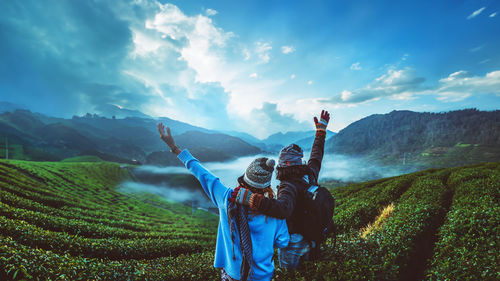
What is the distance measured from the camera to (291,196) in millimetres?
3650

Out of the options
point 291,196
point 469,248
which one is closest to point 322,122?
point 291,196

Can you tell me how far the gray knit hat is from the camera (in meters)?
3.43

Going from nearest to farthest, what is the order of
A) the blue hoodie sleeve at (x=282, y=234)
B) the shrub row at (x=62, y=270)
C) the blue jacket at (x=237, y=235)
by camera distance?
the blue jacket at (x=237, y=235) < the blue hoodie sleeve at (x=282, y=234) < the shrub row at (x=62, y=270)

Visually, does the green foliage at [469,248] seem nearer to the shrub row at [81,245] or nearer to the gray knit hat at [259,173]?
the gray knit hat at [259,173]

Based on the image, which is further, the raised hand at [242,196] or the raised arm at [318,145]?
the raised arm at [318,145]

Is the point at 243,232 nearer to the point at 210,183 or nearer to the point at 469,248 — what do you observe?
the point at 210,183

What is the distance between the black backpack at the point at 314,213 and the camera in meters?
4.20

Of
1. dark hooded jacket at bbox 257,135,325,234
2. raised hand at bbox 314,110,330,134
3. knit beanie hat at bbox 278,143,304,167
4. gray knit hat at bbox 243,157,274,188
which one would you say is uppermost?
raised hand at bbox 314,110,330,134

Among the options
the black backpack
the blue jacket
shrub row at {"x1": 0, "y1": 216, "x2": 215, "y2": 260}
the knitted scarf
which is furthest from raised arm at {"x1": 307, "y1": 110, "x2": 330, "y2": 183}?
shrub row at {"x1": 0, "y1": 216, "x2": 215, "y2": 260}

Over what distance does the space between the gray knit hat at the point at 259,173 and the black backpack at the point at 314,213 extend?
114cm

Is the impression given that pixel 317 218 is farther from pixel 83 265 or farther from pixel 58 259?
pixel 58 259

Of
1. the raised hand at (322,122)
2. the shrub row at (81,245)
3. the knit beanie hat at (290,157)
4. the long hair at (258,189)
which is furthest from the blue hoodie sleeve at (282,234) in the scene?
the shrub row at (81,245)

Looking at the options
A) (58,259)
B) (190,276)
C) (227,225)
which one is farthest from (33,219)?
(227,225)

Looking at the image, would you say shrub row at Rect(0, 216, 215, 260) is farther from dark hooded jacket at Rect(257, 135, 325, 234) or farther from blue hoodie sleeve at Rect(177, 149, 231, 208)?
dark hooded jacket at Rect(257, 135, 325, 234)
